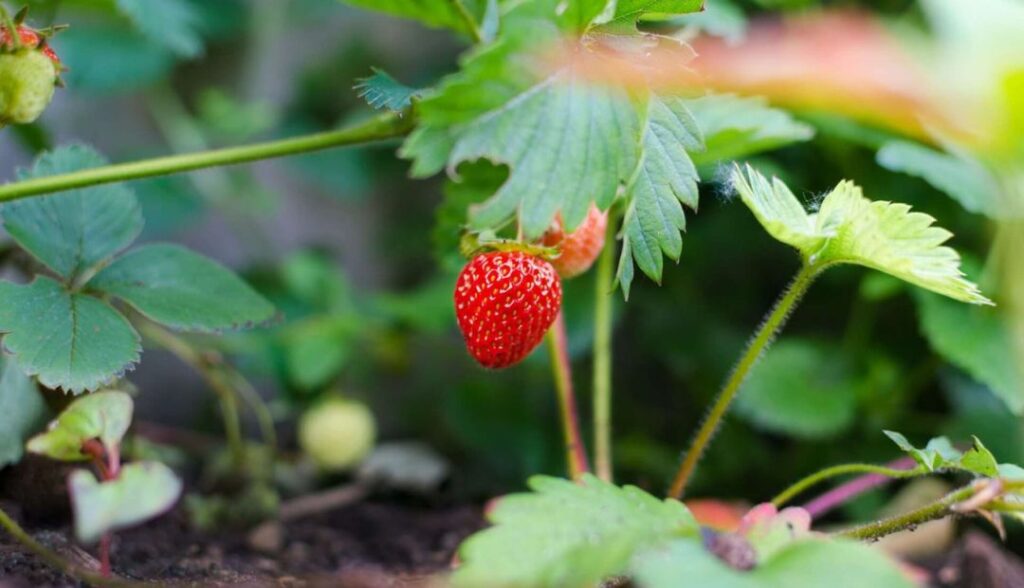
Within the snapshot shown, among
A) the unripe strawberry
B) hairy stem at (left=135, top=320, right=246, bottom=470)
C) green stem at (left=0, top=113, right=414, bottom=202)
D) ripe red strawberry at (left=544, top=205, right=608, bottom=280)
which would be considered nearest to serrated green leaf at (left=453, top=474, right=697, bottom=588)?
ripe red strawberry at (left=544, top=205, right=608, bottom=280)

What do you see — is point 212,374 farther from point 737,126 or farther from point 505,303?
point 737,126

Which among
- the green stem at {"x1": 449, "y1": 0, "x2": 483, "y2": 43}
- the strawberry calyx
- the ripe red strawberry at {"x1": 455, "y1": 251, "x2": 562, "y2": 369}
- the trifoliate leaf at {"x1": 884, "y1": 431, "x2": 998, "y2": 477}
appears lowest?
the trifoliate leaf at {"x1": 884, "y1": 431, "x2": 998, "y2": 477}

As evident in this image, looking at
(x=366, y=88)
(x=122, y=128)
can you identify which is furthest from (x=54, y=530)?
(x=122, y=128)

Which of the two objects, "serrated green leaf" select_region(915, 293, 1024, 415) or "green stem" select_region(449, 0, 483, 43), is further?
"serrated green leaf" select_region(915, 293, 1024, 415)

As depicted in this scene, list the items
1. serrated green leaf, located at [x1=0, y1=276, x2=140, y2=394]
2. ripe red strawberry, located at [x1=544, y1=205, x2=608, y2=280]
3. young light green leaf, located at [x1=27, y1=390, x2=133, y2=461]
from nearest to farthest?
young light green leaf, located at [x1=27, y1=390, x2=133, y2=461] < serrated green leaf, located at [x1=0, y1=276, x2=140, y2=394] < ripe red strawberry, located at [x1=544, y1=205, x2=608, y2=280]

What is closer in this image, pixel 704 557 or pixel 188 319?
pixel 704 557

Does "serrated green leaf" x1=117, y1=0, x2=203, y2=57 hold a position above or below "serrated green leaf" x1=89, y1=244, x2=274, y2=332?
above

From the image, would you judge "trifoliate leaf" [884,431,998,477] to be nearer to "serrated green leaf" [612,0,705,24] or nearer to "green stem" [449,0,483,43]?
"serrated green leaf" [612,0,705,24]

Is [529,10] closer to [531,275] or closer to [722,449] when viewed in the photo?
[531,275]
